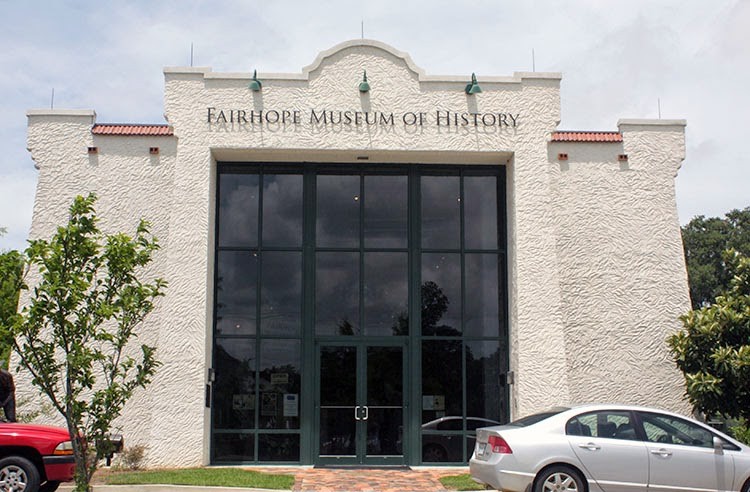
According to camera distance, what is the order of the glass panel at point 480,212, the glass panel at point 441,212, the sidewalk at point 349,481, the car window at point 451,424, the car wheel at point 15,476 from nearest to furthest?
the car wheel at point 15,476
the sidewalk at point 349,481
the car window at point 451,424
the glass panel at point 441,212
the glass panel at point 480,212

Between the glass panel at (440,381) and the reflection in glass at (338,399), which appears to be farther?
the glass panel at (440,381)

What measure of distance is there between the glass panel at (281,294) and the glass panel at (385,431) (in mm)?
2331

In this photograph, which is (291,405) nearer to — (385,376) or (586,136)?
(385,376)

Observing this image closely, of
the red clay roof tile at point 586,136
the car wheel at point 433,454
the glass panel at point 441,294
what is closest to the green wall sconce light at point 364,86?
the glass panel at point 441,294

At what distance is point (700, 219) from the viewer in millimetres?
50719

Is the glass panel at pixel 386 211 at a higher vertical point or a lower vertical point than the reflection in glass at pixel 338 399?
higher

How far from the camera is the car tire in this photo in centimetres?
1084

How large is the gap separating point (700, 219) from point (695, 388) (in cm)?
3879

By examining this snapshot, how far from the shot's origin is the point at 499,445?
11.1 meters

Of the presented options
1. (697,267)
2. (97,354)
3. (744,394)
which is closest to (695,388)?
(744,394)

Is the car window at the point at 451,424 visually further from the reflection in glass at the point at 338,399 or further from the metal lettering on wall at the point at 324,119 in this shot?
the metal lettering on wall at the point at 324,119

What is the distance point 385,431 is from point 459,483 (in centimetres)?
295

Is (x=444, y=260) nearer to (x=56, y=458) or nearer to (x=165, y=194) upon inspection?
(x=165, y=194)

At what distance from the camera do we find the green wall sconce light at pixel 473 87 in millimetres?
16922
